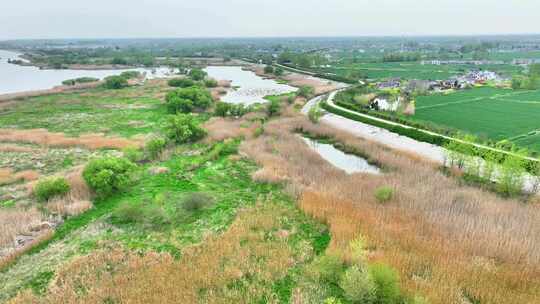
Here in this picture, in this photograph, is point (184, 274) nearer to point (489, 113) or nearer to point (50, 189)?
point (50, 189)

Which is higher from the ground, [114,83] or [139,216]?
[114,83]

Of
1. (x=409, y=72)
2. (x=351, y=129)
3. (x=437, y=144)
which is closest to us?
(x=437, y=144)

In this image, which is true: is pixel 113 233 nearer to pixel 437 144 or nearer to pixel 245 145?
pixel 245 145

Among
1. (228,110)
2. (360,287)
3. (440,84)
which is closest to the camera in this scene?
(360,287)

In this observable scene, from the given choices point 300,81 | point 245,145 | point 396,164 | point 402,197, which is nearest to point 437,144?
point 396,164

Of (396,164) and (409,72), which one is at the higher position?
(409,72)

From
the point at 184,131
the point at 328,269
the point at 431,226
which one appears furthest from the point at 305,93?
the point at 328,269
